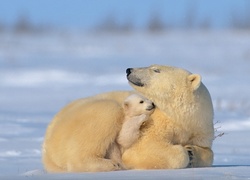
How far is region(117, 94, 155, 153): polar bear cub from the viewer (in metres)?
5.39

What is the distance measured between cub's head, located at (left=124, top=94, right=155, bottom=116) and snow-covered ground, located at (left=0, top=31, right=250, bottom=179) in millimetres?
476

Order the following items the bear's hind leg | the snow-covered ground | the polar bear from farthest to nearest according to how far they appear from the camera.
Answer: the snow-covered ground
the polar bear
the bear's hind leg

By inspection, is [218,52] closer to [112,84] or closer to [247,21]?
[112,84]

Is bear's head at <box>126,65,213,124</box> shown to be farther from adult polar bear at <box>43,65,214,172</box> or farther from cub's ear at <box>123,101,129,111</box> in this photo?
cub's ear at <box>123,101,129,111</box>

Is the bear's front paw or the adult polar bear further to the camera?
the bear's front paw

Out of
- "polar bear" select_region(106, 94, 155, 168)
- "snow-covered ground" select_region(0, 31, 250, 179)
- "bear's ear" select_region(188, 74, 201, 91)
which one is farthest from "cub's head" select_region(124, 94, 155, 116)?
"snow-covered ground" select_region(0, 31, 250, 179)

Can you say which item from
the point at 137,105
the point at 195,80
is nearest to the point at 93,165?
the point at 137,105

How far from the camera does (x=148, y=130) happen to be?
213 inches

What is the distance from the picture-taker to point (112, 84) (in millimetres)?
15836

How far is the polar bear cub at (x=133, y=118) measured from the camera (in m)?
5.39

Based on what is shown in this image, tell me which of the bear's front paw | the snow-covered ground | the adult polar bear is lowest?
the snow-covered ground

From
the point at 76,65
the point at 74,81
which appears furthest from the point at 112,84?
the point at 76,65

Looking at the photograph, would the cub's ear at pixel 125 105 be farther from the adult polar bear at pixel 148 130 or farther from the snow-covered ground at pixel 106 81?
the snow-covered ground at pixel 106 81

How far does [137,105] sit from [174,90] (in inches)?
11.7
